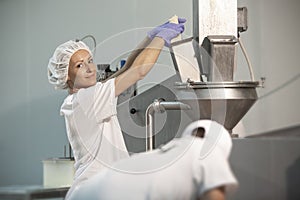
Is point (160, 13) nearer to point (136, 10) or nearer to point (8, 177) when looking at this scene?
point (136, 10)

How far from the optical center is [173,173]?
26.0 inches

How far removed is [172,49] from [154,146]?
199mm

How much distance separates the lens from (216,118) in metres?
0.80

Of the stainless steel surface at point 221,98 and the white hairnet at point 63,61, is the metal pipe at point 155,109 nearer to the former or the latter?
the stainless steel surface at point 221,98

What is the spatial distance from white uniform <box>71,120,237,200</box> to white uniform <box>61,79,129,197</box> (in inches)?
4.5

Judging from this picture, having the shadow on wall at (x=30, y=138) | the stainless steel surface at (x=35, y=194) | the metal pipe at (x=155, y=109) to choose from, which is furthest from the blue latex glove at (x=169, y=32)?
the shadow on wall at (x=30, y=138)

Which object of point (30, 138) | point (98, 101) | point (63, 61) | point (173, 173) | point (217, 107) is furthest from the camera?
point (30, 138)

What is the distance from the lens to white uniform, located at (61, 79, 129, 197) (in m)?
0.85

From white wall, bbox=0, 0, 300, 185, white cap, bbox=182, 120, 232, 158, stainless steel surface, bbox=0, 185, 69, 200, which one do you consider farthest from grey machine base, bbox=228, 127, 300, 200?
white wall, bbox=0, 0, 300, 185

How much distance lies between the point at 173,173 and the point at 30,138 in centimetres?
197

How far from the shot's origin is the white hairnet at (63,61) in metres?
1.05

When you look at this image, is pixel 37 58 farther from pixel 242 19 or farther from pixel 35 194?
pixel 242 19

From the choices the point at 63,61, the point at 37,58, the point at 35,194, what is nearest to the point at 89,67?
the point at 63,61

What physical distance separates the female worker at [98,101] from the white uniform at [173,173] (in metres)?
0.09
